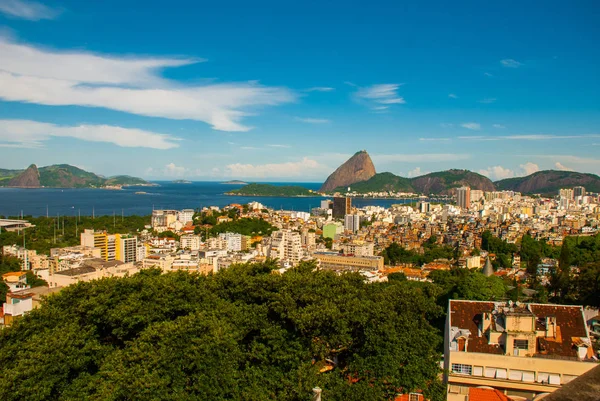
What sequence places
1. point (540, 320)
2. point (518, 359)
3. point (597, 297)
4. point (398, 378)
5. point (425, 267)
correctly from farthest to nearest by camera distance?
point (425, 267), point (597, 297), point (540, 320), point (518, 359), point (398, 378)

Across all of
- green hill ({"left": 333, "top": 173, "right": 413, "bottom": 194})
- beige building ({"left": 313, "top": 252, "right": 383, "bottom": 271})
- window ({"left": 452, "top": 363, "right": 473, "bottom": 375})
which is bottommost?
beige building ({"left": 313, "top": 252, "right": 383, "bottom": 271})

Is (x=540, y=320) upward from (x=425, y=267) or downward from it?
upward

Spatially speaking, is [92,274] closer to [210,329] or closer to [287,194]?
[210,329]

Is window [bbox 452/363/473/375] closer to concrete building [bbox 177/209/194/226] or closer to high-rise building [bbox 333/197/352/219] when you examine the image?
concrete building [bbox 177/209/194/226]

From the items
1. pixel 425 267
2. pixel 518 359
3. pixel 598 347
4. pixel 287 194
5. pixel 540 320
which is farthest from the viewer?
pixel 287 194

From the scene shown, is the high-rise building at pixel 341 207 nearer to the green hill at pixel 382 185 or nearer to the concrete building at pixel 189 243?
the concrete building at pixel 189 243

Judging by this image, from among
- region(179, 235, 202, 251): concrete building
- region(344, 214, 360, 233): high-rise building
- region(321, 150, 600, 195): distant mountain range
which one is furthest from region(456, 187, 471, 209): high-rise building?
region(179, 235, 202, 251): concrete building

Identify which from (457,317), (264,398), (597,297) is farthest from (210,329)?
(597,297)
